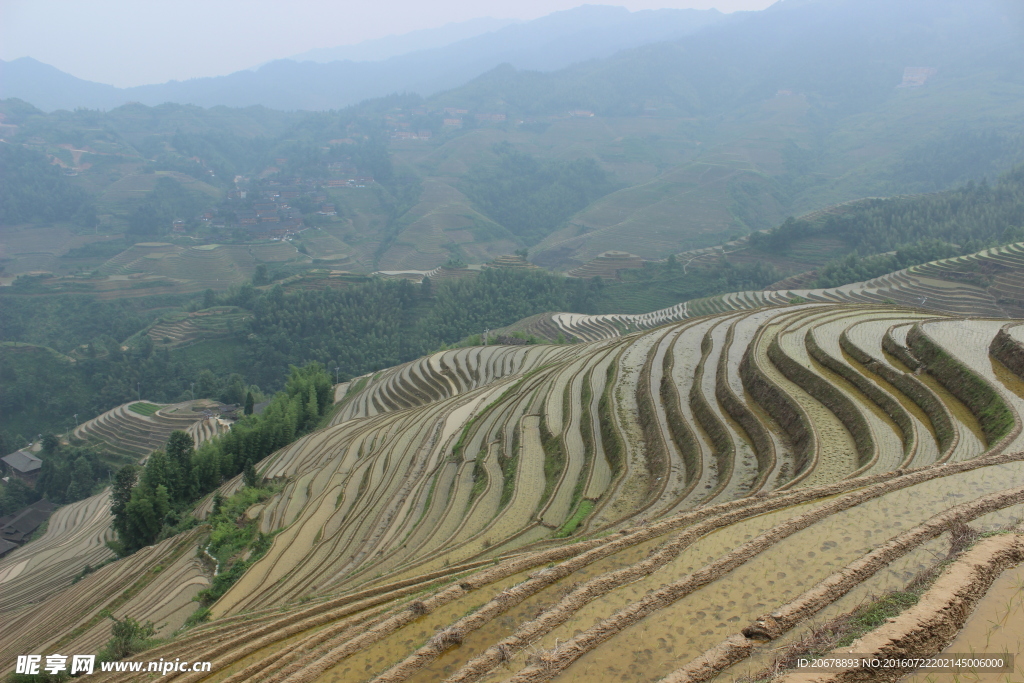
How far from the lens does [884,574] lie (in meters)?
4.66

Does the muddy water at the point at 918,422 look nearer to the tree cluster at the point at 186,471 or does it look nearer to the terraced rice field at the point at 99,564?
the terraced rice field at the point at 99,564

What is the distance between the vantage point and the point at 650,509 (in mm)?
8492

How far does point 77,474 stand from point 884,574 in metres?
38.8

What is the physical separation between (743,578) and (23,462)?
1655 inches

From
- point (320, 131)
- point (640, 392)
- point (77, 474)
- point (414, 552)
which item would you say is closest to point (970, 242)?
point (640, 392)

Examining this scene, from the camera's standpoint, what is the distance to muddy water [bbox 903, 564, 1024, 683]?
10.9 feet

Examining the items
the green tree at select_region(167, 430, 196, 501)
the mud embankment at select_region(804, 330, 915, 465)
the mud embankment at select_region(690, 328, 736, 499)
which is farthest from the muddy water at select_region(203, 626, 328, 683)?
the green tree at select_region(167, 430, 196, 501)

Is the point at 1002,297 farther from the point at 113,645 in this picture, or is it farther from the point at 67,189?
the point at 67,189

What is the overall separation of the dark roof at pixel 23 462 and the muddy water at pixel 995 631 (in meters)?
42.1

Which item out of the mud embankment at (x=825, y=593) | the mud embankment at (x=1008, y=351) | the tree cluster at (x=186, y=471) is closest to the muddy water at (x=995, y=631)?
the mud embankment at (x=825, y=593)

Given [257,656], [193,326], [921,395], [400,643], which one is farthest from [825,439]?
[193,326]

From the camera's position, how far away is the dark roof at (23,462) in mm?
32312

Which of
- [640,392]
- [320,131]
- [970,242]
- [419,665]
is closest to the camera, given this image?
[419,665]

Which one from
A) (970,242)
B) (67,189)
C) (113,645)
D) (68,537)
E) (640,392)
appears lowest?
(68,537)
